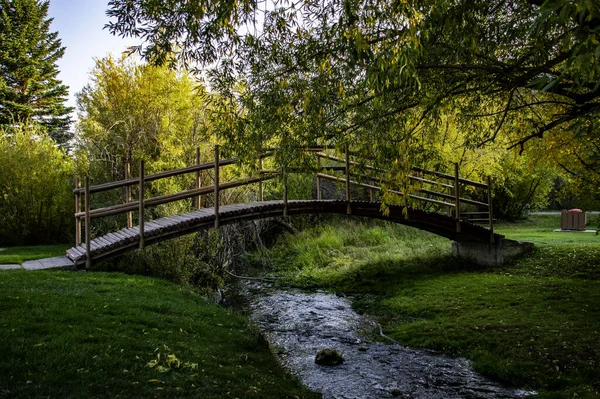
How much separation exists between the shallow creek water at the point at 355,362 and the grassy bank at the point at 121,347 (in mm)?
767

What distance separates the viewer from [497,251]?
522 inches

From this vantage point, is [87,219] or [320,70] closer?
[320,70]

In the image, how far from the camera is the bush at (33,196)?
17.7 meters

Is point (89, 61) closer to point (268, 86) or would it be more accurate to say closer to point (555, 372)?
point (268, 86)

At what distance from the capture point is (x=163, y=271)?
11477 mm

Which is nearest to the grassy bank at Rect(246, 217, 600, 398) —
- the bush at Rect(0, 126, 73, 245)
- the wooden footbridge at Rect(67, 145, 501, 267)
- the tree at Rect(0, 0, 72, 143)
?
the wooden footbridge at Rect(67, 145, 501, 267)

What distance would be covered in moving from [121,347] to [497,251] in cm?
1122

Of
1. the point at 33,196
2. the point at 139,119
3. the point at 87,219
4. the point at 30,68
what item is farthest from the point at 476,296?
the point at 30,68

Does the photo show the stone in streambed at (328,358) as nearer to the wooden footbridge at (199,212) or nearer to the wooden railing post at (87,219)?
the wooden footbridge at (199,212)

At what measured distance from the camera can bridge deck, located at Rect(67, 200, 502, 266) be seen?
9938 millimetres

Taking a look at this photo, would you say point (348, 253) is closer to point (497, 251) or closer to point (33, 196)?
point (497, 251)

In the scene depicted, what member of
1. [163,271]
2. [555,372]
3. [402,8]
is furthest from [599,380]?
[163,271]

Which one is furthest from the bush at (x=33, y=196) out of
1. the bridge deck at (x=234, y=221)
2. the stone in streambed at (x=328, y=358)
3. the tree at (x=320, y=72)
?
the stone in streambed at (x=328, y=358)

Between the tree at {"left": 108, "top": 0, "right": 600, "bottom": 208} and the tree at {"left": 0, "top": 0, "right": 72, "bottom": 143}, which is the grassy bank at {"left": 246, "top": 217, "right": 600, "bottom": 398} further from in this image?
the tree at {"left": 0, "top": 0, "right": 72, "bottom": 143}
